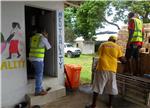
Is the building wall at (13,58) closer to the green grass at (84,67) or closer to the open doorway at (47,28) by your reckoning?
the open doorway at (47,28)

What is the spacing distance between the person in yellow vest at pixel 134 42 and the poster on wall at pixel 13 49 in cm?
278

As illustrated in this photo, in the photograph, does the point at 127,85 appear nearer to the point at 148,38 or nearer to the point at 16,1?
the point at 148,38

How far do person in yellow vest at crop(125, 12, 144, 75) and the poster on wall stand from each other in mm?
2782

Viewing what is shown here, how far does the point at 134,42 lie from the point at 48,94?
2.65 meters

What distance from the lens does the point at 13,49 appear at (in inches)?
193

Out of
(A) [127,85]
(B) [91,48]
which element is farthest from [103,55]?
(B) [91,48]

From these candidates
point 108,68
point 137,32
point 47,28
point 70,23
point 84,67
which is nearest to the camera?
point 108,68

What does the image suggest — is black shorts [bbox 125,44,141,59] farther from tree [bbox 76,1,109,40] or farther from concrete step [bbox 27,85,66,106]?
tree [bbox 76,1,109,40]

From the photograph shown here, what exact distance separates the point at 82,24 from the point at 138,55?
17.2 m

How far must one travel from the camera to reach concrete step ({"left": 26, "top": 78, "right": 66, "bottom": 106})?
5004 millimetres

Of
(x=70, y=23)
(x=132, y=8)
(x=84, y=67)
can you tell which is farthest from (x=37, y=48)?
(x=70, y=23)

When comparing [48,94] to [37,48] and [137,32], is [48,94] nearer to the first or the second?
[37,48]

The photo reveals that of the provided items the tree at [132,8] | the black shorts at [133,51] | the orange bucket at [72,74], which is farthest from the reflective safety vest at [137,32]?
the tree at [132,8]

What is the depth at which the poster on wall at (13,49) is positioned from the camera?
4.72 meters
